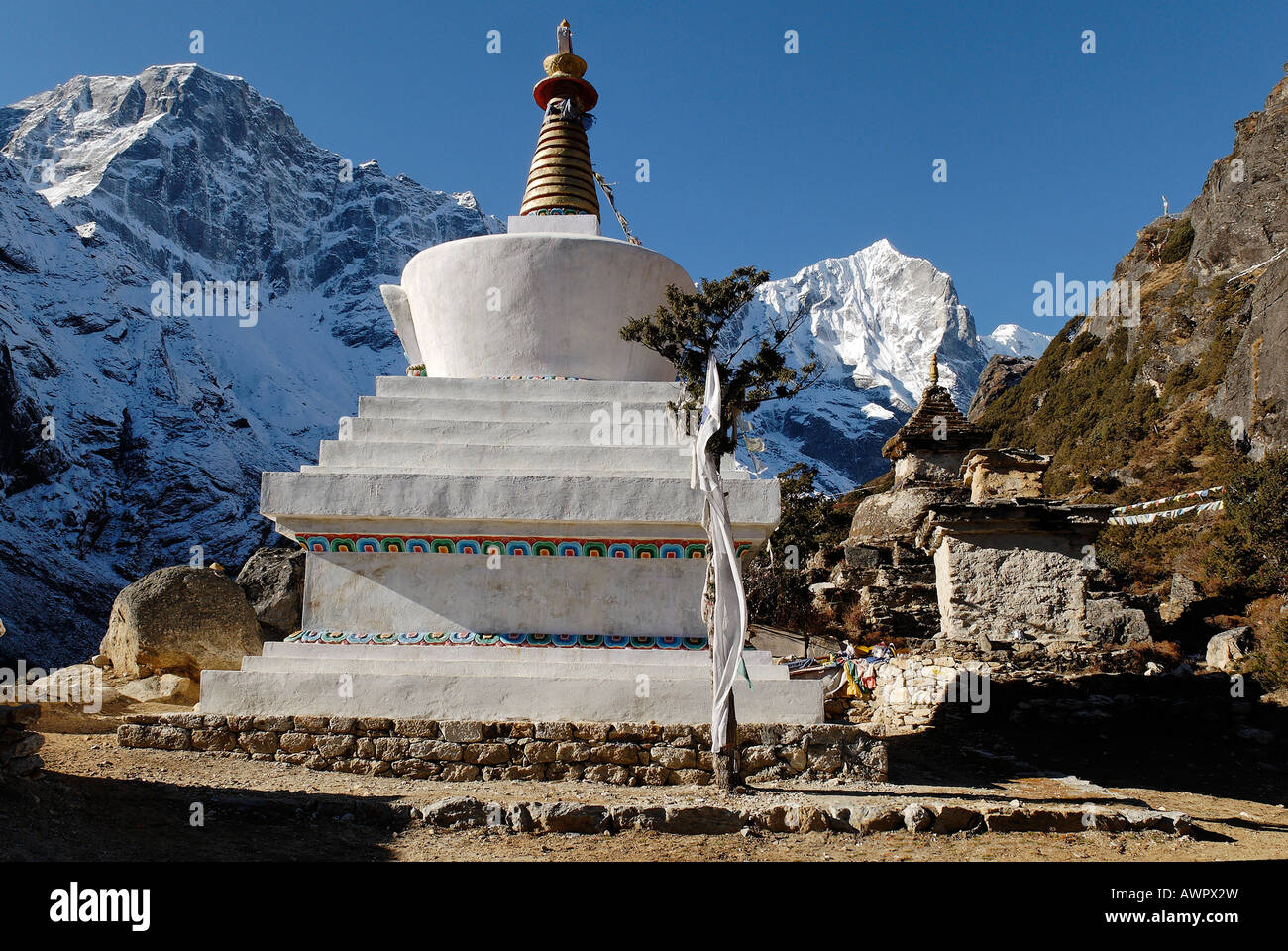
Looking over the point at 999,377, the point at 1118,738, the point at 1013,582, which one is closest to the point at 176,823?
the point at 1118,738

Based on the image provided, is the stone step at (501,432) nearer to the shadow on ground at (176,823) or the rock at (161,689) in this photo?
the shadow on ground at (176,823)

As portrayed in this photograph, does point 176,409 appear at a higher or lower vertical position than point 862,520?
higher

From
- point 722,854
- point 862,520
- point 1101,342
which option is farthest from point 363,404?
point 1101,342

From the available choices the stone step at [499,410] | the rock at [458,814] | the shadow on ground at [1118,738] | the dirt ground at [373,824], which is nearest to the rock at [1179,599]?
the shadow on ground at [1118,738]

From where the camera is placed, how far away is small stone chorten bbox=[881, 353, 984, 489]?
19703 millimetres

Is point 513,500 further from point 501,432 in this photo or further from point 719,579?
point 719,579

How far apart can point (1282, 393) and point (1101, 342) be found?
19.1 m

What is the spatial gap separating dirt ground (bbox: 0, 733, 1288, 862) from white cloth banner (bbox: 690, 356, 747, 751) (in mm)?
524

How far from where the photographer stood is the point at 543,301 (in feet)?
25.5

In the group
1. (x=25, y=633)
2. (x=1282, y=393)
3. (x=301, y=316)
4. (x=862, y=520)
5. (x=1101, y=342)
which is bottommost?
(x=25, y=633)

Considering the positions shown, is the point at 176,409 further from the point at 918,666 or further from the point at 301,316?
the point at 918,666

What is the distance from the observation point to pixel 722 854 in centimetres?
421

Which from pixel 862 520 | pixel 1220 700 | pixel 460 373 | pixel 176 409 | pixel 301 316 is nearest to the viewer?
pixel 460 373
